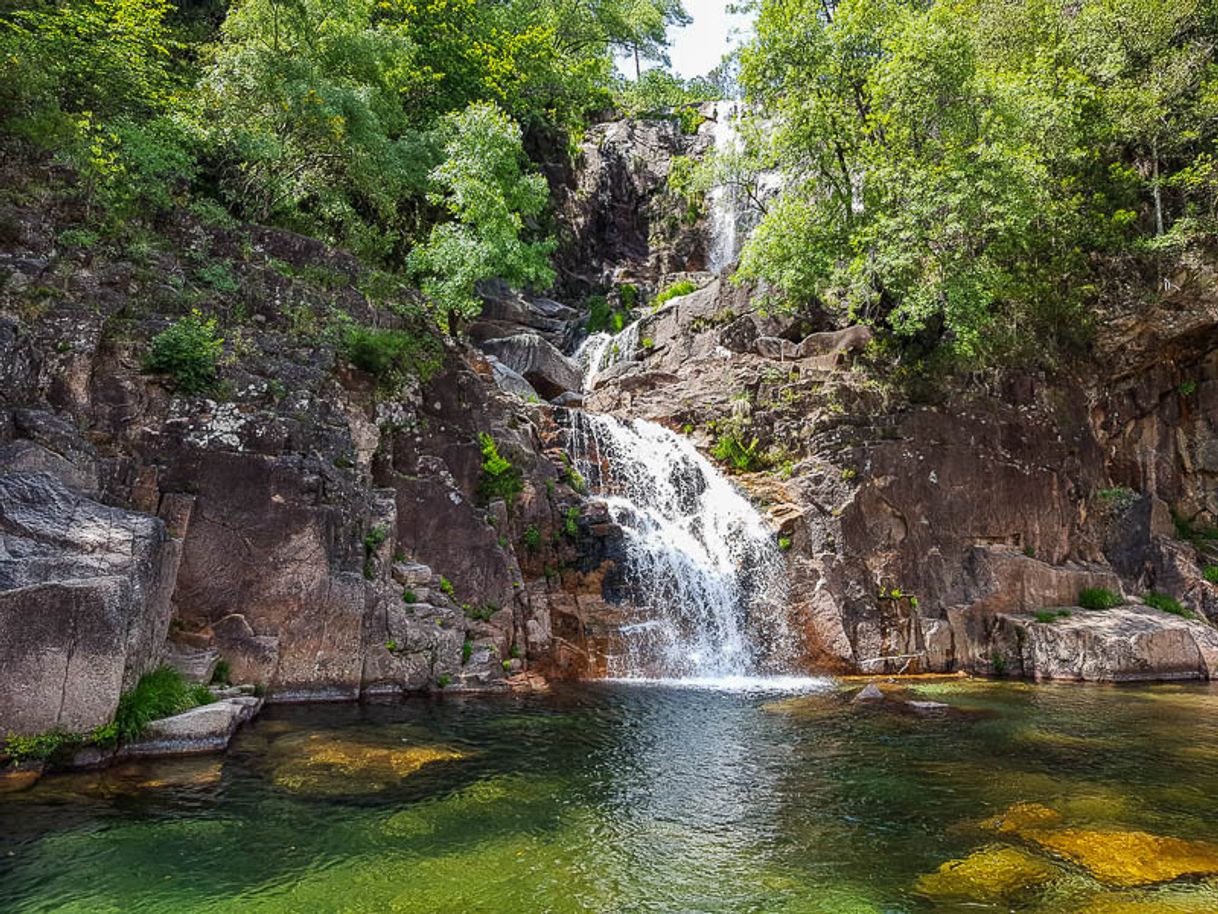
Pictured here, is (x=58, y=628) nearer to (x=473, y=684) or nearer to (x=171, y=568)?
(x=171, y=568)

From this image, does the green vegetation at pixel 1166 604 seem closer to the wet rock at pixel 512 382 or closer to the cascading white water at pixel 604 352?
the cascading white water at pixel 604 352

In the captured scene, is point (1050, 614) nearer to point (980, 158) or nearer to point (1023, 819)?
point (980, 158)

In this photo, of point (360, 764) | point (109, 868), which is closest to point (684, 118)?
point (360, 764)

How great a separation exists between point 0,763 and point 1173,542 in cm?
2944

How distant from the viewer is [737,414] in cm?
2356

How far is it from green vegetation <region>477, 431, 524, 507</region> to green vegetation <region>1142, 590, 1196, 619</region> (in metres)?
18.6

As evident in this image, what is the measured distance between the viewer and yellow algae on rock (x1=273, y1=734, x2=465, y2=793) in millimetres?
8953

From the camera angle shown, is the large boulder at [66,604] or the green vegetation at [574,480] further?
the green vegetation at [574,480]

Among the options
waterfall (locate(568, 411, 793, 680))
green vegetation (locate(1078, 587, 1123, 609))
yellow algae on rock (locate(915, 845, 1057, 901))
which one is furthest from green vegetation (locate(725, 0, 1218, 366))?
yellow algae on rock (locate(915, 845, 1057, 901))

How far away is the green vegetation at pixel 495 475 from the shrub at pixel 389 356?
2104 millimetres

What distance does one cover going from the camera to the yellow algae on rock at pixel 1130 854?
22.6 ft

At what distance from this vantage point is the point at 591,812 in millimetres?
8406

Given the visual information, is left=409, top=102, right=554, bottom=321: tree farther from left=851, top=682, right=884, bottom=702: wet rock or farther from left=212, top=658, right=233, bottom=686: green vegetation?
left=851, top=682, right=884, bottom=702: wet rock

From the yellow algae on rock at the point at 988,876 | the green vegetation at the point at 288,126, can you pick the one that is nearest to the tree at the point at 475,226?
the green vegetation at the point at 288,126
